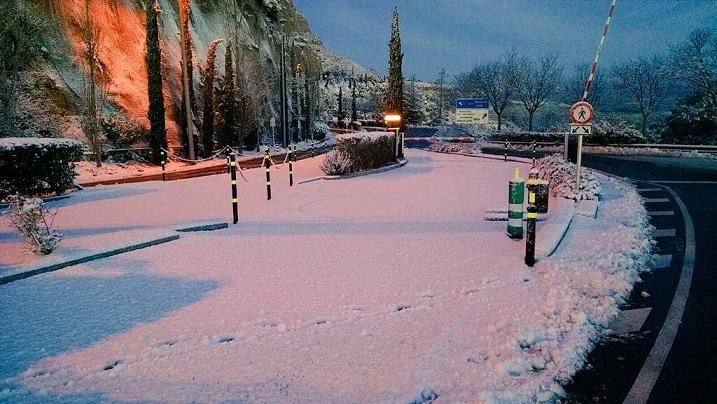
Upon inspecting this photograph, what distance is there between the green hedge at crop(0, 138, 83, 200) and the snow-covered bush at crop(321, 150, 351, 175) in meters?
8.24

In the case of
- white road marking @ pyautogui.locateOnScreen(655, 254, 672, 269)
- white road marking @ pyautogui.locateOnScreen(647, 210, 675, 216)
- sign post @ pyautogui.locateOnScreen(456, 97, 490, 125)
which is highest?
→ sign post @ pyautogui.locateOnScreen(456, 97, 490, 125)

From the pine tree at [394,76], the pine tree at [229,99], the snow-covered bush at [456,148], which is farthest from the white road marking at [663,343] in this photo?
the pine tree at [229,99]

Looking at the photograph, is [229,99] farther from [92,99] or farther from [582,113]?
[582,113]

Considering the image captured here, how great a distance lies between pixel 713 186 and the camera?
14.7 metres

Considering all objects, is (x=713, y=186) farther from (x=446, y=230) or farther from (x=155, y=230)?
(x=155, y=230)

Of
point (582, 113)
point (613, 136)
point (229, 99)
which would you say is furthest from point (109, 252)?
point (613, 136)

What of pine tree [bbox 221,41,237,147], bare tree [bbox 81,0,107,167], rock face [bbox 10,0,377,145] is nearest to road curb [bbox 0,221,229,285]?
bare tree [bbox 81,0,107,167]

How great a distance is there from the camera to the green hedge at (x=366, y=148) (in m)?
17.9

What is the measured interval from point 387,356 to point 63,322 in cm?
324

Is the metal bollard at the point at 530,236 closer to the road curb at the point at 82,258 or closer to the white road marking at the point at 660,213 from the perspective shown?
the road curb at the point at 82,258

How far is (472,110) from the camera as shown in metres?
40.5

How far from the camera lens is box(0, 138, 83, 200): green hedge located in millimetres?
12328

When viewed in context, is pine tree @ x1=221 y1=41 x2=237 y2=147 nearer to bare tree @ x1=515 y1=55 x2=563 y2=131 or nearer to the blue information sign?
the blue information sign

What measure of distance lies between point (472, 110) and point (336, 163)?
26.4m
